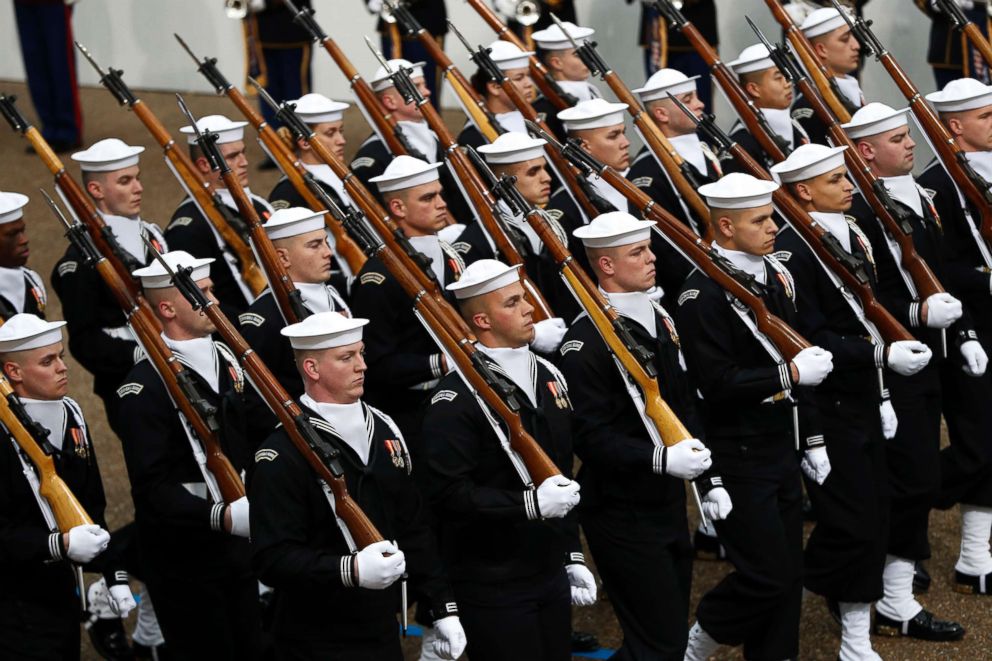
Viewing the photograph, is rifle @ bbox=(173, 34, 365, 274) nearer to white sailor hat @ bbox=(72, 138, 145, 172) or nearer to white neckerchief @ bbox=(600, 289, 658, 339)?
white sailor hat @ bbox=(72, 138, 145, 172)

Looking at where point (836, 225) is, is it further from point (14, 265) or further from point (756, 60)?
point (14, 265)

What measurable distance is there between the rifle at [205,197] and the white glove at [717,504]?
2374 mm

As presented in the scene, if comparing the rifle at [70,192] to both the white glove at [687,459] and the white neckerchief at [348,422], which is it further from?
the white glove at [687,459]

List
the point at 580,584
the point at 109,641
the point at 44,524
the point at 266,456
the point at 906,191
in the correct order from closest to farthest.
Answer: the point at 266,456
the point at 44,524
the point at 580,584
the point at 109,641
the point at 906,191

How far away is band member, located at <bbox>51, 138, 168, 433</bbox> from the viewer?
6.54m

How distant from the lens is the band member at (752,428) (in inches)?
218

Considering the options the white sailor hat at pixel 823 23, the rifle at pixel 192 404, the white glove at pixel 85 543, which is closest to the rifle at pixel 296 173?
the rifle at pixel 192 404

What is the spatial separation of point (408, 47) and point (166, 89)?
336 cm

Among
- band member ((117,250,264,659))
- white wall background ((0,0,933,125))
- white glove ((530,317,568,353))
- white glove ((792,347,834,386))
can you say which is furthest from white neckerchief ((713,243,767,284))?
white wall background ((0,0,933,125))

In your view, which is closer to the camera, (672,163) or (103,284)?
(103,284)

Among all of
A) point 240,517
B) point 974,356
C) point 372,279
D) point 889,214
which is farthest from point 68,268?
point 974,356

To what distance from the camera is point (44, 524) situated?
5.02 m

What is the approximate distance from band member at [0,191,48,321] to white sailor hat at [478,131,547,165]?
2.01 m

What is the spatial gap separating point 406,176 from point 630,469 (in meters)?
1.84
